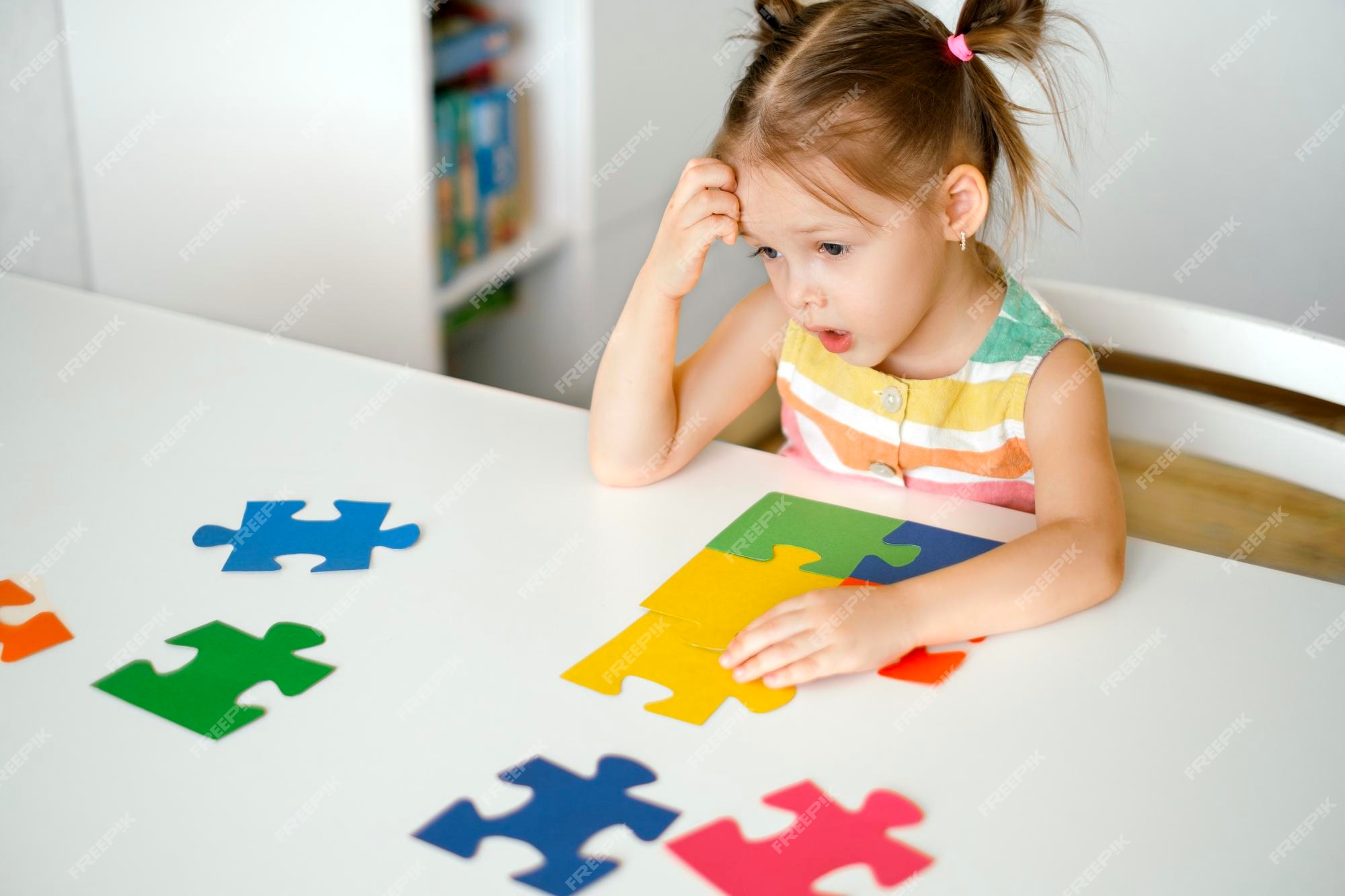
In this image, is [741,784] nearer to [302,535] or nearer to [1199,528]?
[302,535]

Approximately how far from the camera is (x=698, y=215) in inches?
41.4

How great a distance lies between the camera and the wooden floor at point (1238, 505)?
2.31 meters

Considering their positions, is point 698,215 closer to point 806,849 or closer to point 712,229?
point 712,229

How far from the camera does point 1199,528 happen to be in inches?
95.1

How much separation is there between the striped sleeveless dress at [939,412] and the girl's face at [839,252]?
124 millimetres

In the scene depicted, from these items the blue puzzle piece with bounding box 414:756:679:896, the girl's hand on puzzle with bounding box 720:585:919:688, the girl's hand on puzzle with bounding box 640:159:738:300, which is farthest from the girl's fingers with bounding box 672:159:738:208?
the blue puzzle piece with bounding box 414:756:679:896

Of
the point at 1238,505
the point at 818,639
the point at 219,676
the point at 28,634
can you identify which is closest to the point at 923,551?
the point at 818,639

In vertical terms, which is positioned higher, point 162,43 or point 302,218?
point 162,43

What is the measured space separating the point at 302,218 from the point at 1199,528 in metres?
1.74

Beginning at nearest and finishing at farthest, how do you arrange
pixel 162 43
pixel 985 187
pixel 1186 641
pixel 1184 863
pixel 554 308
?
1. pixel 1184 863
2. pixel 1186 641
3. pixel 985 187
4. pixel 162 43
5. pixel 554 308

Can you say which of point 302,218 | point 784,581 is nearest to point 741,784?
point 784,581

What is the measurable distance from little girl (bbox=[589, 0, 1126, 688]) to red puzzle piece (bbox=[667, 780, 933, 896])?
0.50 ft

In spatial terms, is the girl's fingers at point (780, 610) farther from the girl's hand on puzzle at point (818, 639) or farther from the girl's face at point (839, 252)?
the girl's face at point (839, 252)

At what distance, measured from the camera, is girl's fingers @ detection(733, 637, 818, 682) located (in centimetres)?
83
